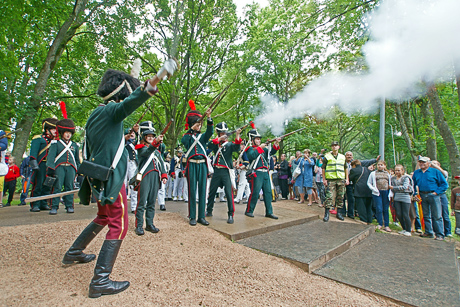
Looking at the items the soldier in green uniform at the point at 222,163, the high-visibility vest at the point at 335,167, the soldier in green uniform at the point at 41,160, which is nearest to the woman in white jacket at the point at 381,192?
the high-visibility vest at the point at 335,167

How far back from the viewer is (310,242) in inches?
186

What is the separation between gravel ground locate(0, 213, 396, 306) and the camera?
2.52 m

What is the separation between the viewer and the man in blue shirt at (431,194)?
6.92 m

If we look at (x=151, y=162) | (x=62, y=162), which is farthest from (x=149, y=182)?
(x=62, y=162)

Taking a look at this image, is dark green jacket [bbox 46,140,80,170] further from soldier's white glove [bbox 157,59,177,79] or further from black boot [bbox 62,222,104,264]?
soldier's white glove [bbox 157,59,177,79]

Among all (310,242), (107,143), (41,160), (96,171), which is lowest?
(310,242)

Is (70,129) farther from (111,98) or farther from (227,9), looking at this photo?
(227,9)

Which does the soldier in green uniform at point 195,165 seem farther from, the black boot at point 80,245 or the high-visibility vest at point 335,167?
the high-visibility vest at point 335,167

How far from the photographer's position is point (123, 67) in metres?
14.4

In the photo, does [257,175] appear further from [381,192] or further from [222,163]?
[381,192]

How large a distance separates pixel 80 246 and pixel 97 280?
0.74 m

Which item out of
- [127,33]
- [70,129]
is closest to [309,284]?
[70,129]

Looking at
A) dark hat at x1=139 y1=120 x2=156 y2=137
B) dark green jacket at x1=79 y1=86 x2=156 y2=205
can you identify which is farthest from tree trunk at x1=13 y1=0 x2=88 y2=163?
dark green jacket at x1=79 y1=86 x2=156 y2=205

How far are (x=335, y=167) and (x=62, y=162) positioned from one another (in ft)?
23.0
